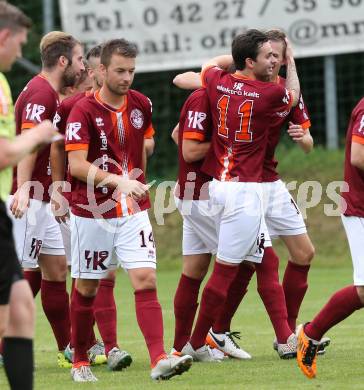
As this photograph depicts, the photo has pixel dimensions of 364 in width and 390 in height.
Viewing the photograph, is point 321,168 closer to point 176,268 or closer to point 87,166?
point 176,268

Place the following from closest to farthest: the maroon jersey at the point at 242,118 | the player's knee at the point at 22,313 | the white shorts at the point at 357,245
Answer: the player's knee at the point at 22,313 < the white shorts at the point at 357,245 < the maroon jersey at the point at 242,118

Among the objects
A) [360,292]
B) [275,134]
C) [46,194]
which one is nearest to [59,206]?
[46,194]

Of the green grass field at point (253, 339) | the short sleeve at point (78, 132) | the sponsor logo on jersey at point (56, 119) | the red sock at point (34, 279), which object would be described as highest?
the sponsor logo on jersey at point (56, 119)

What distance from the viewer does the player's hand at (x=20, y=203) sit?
24.3ft

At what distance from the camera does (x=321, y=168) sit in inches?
658

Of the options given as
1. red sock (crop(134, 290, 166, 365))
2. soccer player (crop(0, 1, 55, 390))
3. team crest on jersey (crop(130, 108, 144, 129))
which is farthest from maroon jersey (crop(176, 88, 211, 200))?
soccer player (crop(0, 1, 55, 390))

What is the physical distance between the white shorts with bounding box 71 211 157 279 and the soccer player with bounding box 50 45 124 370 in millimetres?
457

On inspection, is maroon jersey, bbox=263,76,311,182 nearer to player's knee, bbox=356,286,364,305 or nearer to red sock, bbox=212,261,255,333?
red sock, bbox=212,261,255,333

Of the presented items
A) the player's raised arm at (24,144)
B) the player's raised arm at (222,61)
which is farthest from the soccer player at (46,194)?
the player's raised arm at (24,144)

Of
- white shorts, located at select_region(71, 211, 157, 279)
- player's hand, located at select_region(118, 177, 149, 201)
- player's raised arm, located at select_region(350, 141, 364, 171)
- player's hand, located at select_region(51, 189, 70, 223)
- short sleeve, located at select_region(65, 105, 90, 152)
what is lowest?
white shorts, located at select_region(71, 211, 157, 279)

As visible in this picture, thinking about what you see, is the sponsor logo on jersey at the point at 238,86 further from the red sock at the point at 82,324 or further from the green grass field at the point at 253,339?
the green grass field at the point at 253,339

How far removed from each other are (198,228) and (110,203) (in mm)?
1154

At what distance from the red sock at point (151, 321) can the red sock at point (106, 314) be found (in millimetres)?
799

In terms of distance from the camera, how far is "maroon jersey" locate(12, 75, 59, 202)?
773 centimetres
